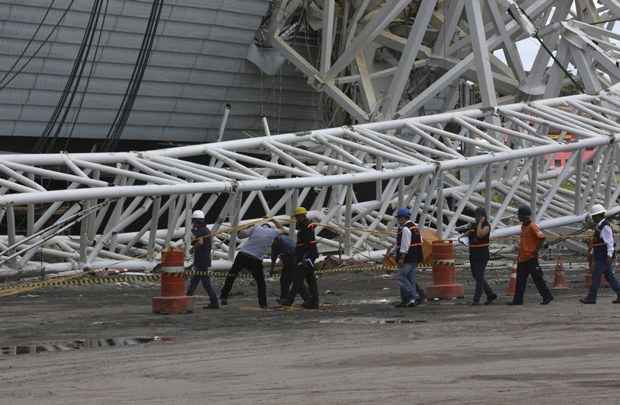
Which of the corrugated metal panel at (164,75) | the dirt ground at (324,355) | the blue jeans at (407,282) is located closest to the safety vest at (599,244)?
the dirt ground at (324,355)

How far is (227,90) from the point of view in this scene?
4362 centimetres

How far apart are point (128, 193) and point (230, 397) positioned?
12.9 m

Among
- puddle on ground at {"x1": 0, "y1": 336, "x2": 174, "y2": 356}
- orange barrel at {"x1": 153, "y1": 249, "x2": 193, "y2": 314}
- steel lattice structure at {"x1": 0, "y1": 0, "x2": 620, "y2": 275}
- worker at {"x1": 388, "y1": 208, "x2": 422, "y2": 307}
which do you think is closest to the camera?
puddle on ground at {"x1": 0, "y1": 336, "x2": 174, "y2": 356}

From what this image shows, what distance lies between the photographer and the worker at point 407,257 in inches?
817

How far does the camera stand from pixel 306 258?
20.8 meters

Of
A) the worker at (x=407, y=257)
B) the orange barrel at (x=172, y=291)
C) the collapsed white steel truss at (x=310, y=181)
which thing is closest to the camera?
the orange barrel at (x=172, y=291)

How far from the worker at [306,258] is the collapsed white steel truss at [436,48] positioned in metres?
14.6

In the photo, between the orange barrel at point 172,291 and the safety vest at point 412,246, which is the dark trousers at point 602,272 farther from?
the orange barrel at point 172,291

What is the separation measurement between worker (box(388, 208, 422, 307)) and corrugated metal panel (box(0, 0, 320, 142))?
63.9 ft

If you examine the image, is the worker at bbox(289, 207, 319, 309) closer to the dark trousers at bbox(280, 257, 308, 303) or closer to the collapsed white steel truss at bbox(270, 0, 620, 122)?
the dark trousers at bbox(280, 257, 308, 303)

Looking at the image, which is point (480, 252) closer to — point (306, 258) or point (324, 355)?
point (306, 258)

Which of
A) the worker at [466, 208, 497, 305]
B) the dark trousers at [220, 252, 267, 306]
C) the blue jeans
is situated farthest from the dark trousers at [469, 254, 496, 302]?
the dark trousers at [220, 252, 267, 306]

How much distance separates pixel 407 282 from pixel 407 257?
39 cm

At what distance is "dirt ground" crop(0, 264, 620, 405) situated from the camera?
35.6 feet
